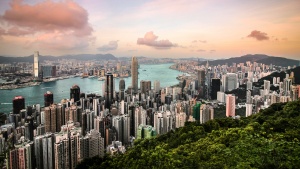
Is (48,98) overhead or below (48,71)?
below

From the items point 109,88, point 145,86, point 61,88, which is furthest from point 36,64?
point 145,86

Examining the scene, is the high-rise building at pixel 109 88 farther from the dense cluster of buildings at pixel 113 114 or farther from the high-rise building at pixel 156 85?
the high-rise building at pixel 156 85

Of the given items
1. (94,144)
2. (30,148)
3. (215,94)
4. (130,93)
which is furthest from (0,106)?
(215,94)

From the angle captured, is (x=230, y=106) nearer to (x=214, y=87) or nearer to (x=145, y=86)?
(x=214, y=87)

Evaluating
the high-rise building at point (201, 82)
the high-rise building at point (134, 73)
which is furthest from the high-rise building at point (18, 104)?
the high-rise building at point (201, 82)

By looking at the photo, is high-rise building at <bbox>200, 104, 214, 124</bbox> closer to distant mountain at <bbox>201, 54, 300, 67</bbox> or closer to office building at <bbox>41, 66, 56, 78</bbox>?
distant mountain at <bbox>201, 54, 300, 67</bbox>

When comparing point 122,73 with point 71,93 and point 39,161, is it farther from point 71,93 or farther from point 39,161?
point 39,161

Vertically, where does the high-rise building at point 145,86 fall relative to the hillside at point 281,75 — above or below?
below

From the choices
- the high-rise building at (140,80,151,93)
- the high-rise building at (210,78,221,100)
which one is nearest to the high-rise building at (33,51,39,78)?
the high-rise building at (140,80,151,93)
